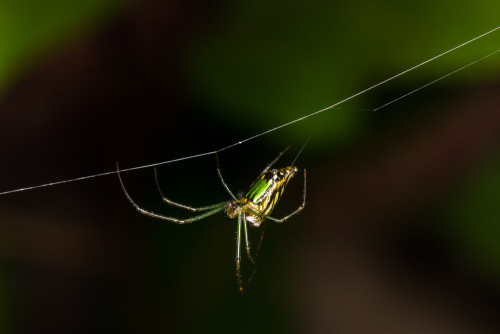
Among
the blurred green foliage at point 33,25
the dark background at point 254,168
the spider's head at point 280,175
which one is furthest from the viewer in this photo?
Result: the spider's head at point 280,175

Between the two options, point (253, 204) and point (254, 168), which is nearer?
point (253, 204)

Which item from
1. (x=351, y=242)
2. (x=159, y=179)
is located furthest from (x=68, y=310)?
(x=351, y=242)

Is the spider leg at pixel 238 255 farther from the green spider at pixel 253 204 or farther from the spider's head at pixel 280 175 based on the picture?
the spider's head at pixel 280 175

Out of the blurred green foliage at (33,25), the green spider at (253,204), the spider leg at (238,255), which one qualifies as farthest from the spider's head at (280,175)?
the blurred green foliage at (33,25)

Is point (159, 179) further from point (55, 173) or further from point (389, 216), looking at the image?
point (389, 216)

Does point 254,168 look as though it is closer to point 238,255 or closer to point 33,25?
point 238,255

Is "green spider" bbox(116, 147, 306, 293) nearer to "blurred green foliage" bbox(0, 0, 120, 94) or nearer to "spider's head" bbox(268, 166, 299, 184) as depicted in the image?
"spider's head" bbox(268, 166, 299, 184)

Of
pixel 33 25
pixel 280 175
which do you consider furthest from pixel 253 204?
pixel 33 25
